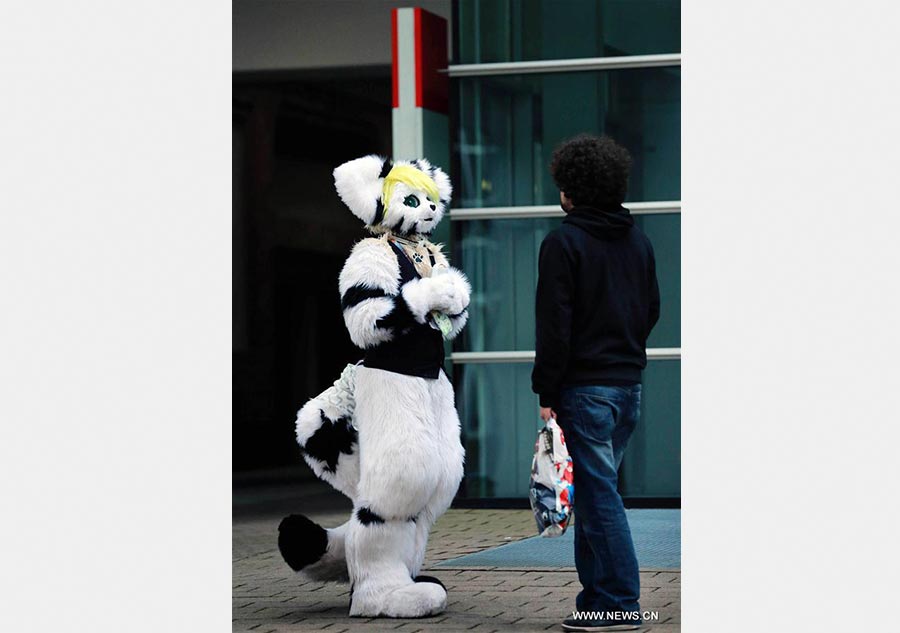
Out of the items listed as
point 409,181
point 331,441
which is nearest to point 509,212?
point 409,181

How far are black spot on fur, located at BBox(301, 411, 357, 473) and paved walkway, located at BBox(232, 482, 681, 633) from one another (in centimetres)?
73

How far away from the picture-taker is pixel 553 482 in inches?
272

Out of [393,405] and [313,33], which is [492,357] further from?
[393,405]

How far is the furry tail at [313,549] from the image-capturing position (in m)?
7.69

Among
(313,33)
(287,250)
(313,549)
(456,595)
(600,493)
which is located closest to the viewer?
(600,493)

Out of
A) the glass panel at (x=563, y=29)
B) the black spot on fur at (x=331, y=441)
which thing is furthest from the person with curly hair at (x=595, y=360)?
the glass panel at (x=563, y=29)

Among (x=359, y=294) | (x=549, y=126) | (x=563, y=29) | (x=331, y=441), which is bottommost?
(x=331, y=441)

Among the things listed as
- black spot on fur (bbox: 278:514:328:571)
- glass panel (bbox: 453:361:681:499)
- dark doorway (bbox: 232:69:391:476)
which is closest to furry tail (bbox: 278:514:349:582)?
black spot on fur (bbox: 278:514:328:571)

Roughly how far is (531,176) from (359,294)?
17.0 feet

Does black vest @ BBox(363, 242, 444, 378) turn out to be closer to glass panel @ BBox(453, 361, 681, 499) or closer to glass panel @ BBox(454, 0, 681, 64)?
glass panel @ BBox(453, 361, 681, 499)

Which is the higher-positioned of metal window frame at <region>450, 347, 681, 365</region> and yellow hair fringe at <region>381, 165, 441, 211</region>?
yellow hair fringe at <region>381, 165, 441, 211</region>

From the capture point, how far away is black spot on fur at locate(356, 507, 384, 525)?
7.38 metres

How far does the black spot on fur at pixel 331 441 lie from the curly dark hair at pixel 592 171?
1.63m
